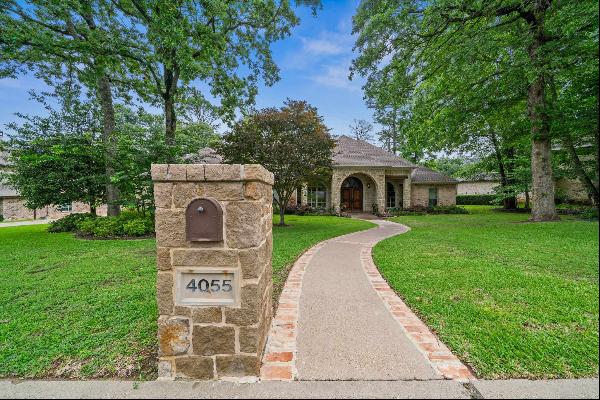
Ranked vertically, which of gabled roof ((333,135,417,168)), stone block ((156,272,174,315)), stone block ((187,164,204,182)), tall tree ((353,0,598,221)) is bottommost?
stone block ((156,272,174,315))

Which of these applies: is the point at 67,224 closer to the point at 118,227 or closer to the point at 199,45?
the point at 118,227

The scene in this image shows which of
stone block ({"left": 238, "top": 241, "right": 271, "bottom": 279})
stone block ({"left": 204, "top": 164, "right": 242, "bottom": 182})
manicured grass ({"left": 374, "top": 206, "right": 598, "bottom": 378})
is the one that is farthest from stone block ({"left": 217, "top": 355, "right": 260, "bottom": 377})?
manicured grass ({"left": 374, "top": 206, "right": 598, "bottom": 378})

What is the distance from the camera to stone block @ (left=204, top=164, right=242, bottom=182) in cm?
200

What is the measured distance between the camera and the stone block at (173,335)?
207 centimetres

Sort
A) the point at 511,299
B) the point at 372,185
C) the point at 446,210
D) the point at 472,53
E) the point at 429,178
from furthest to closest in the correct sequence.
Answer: the point at 429,178, the point at 372,185, the point at 446,210, the point at 472,53, the point at 511,299

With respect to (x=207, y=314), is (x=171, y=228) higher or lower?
higher

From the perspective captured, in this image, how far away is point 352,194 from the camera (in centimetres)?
2105

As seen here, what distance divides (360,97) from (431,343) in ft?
34.7

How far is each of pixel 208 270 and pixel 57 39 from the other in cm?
1196

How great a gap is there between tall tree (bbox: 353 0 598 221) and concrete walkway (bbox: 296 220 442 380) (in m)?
8.10

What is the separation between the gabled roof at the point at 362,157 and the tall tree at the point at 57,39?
12.8m

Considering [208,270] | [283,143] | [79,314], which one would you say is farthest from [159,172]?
[283,143]

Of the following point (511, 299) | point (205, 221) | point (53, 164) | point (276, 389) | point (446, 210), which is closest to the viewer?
point (276, 389)

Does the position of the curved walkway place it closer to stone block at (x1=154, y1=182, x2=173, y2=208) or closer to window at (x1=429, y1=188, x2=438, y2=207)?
stone block at (x1=154, y1=182, x2=173, y2=208)
